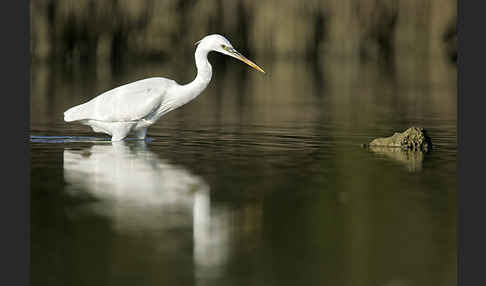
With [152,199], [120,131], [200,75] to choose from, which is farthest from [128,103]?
[152,199]

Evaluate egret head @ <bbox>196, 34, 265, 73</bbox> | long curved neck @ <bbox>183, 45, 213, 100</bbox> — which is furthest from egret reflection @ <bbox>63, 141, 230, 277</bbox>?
egret head @ <bbox>196, 34, 265, 73</bbox>

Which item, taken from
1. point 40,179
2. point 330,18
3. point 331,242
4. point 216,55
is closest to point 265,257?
point 331,242

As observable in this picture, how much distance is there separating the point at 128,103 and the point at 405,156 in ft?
10.7

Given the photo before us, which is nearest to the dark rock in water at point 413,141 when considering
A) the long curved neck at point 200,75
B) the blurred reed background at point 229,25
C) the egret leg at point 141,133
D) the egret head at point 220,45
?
the egret head at point 220,45

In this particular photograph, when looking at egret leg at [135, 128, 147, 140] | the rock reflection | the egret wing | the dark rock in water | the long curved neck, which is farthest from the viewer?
egret leg at [135, 128, 147, 140]

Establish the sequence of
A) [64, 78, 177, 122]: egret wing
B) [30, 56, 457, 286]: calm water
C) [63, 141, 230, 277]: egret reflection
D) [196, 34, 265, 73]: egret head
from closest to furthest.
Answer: [30, 56, 457, 286]: calm water < [63, 141, 230, 277]: egret reflection < [64, 78, 177, 122]: egret wing < [196, 34, 265, 73]: egret head

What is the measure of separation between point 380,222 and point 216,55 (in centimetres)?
3528

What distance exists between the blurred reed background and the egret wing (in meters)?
20.6

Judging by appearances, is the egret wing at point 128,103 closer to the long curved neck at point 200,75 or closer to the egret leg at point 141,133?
the long curved neck at point 200,75

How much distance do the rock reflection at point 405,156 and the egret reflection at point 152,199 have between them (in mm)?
2216

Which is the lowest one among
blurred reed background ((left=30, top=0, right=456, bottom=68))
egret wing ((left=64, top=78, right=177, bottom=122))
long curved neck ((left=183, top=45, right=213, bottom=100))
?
egret wing ((left=64, top=78, right=177, bottom=122))

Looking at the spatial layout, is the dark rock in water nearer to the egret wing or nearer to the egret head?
the egret head

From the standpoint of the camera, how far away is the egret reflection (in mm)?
6043

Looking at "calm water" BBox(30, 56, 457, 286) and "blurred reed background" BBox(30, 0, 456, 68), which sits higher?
"blurred reed background" BBox(30, 0, 456, 68)
